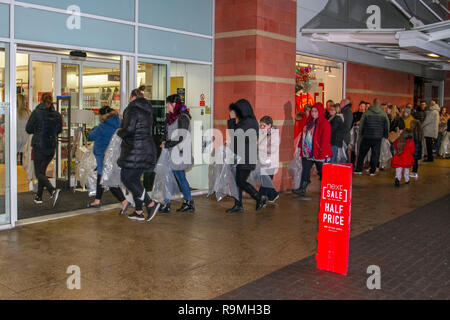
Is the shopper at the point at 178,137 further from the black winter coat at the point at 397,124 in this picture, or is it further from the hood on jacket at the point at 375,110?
the black winter coat at the point at 397,124

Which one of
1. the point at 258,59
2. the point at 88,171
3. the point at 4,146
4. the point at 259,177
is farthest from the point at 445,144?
the point at 4,146

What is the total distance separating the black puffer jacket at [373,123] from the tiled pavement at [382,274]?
5.72 meters

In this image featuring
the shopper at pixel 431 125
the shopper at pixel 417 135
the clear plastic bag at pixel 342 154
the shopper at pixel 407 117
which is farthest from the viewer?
the shopper at pixel 431 125

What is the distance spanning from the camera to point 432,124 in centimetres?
1648

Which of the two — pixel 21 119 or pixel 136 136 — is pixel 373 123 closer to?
pixel 136 136

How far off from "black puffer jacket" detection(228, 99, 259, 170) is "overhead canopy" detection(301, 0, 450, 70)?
4007 mm

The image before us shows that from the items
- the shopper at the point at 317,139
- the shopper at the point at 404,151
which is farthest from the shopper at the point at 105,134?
the shopper at the point at 404,151

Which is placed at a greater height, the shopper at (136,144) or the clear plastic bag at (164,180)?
the shopper at (136,144)

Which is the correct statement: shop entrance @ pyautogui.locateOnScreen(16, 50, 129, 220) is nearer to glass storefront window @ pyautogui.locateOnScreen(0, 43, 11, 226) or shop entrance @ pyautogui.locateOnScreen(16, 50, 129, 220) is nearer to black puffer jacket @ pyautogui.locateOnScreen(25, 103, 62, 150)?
black puffer jacket @ pyautogui.locateOnScreen(25, 103, 62, 150)

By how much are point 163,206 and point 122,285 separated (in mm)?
3377

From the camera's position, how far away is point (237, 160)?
823 cm

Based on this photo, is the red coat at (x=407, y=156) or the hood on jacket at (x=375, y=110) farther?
the hood on jacket at (x=375, y=110)

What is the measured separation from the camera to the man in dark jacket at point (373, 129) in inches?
502
